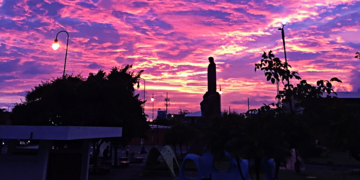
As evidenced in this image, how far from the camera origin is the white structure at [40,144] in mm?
13453

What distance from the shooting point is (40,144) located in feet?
50.3

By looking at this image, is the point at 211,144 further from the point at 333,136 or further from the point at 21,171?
the point at 21,171

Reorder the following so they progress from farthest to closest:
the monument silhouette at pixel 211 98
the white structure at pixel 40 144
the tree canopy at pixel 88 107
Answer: the monument silhouette at pixel 211 98, the tree canopy at pixel 88 107, the white structure at pixel 40 144

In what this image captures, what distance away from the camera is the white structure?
13.5 meters

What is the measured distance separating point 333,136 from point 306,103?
1.55 metres

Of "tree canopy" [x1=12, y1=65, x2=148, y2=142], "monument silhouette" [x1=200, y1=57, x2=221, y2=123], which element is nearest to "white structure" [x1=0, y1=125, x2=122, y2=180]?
"tree canopy" [x1=12, y1=65, x2=148, y2=142]

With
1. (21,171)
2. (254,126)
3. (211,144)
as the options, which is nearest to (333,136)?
(254,126)

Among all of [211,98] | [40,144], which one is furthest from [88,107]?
[211,98]

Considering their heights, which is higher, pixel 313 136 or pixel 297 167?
pixel 313 136

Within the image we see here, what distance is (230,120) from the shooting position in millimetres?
12047

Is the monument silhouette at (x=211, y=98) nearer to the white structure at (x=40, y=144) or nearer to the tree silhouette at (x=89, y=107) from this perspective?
the tree silhouette at (x=89, y=107)

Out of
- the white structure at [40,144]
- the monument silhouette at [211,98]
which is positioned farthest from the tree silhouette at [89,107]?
the monument silhouette at [211,98]

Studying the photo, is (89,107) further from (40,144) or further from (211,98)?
(211,98)

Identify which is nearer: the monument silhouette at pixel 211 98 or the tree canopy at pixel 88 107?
the tree canopy at pixel 88 107
